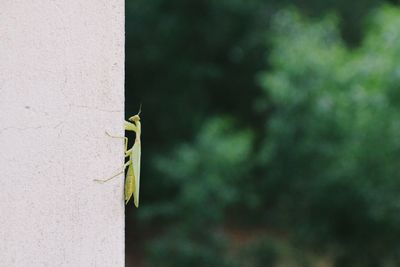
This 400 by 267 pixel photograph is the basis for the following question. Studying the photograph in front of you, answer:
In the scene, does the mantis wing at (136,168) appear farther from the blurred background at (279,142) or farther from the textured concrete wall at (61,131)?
the blurred background at (279,142)

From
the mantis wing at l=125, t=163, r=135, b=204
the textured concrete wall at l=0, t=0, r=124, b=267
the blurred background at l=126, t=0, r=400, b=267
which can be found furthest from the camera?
the blurred background at l=126, t=0, r=400, b=267

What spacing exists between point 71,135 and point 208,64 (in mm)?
9902

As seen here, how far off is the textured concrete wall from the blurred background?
5236 millimetres

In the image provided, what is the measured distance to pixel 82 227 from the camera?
1.77 meters

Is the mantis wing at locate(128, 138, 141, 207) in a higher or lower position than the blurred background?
higher

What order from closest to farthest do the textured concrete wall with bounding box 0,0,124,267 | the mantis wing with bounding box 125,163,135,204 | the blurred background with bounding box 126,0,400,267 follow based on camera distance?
the textured concrete wall with bounding box 0,0,124,267 → the mantis wing with bounding box 125,163,135,204 → the blurred background with bounding box 126,0,400,267

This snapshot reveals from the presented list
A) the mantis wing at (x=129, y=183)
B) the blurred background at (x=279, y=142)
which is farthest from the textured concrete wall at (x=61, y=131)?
the blurred background at (x=279, y=142)

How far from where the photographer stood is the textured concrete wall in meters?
1.68

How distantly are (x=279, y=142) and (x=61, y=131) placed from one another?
6.25m

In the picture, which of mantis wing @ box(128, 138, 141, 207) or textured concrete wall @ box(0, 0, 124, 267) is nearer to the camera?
textured concrete wall @ box(0, 0, 124, 267)

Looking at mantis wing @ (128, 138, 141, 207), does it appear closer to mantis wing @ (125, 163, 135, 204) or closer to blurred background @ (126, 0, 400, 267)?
mantis wing @ (125, 163, 135, 204)

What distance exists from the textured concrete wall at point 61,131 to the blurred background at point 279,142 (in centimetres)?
524

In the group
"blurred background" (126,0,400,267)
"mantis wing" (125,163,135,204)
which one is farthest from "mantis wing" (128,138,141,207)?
"blurred background" (126,0,400,267)

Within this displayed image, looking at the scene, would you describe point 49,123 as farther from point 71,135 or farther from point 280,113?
point 280,113
